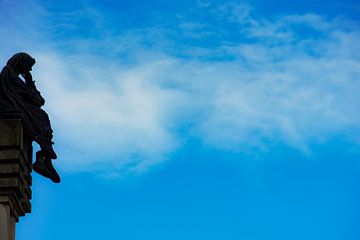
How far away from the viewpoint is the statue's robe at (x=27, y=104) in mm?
29453

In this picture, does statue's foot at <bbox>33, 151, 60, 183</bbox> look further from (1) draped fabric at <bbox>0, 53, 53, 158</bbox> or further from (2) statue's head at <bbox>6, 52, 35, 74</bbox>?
(2) statue's head at <bbox>6, 52, 35, 74</bbox>

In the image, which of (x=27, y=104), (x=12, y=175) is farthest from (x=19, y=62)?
(x=12, y=175)

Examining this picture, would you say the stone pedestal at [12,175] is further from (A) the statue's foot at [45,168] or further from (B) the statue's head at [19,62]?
(B) the statue's head at [19,62]

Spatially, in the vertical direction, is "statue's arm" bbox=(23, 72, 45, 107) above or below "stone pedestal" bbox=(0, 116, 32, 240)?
above

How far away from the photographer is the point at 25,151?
2945 centimetres

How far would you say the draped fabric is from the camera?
29.5 meters

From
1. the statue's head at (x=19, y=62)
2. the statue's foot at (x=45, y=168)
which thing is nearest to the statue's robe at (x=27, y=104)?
the statue's head at (x=19, y=62)

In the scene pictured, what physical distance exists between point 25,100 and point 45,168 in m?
1.97

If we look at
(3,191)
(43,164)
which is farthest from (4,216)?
(43,164)

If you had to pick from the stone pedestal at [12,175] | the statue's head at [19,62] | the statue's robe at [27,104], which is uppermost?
the statue's head at [19,62]

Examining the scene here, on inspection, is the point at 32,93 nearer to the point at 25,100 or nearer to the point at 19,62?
the point at 25,100

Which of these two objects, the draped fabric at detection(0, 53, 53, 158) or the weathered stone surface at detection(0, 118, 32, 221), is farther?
the draped fabric at detection(0, 53, 53, 158)

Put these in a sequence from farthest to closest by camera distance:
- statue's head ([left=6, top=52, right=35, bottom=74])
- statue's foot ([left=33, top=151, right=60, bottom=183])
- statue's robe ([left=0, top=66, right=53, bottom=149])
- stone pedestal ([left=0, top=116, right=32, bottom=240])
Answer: statue's head ([left=6, top=52, right=35, bottom=74])
statue's foot ([left=33, top=151, right=60, bottom=183])
statue's robe ([left=0, top=66, right=53, bottom=149])
stone pedestal ([left=0, top=116, right=32, bottom=240])

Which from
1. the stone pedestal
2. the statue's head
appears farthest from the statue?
the stone pedestal
